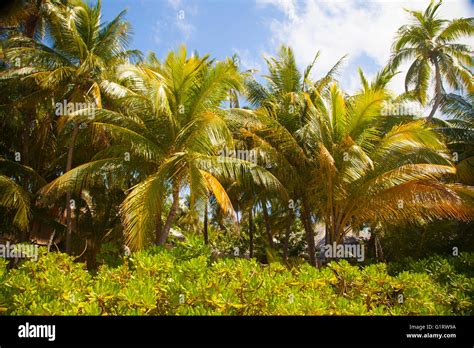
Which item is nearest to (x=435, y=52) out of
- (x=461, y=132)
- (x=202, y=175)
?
(x=461, y=132)

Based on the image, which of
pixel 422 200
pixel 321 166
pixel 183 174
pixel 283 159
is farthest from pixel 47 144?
pixel 422 200

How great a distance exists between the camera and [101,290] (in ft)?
12.1

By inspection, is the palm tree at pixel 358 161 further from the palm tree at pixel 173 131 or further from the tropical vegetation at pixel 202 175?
the palm tree at pixel 173 131

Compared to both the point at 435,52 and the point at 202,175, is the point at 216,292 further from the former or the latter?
the point at 435,52

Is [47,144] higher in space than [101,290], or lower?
higher

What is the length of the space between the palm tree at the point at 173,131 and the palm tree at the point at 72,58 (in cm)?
183

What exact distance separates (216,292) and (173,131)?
6.41m

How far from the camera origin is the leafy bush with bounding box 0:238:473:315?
3.65 m

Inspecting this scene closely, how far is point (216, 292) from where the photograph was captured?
12.6 ft

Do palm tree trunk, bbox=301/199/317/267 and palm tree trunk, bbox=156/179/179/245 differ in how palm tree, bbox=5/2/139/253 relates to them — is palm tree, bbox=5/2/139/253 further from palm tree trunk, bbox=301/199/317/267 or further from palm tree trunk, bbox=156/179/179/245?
palm tree trunk, bbox=301/199/317/267

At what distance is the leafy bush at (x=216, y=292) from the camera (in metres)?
3.65
